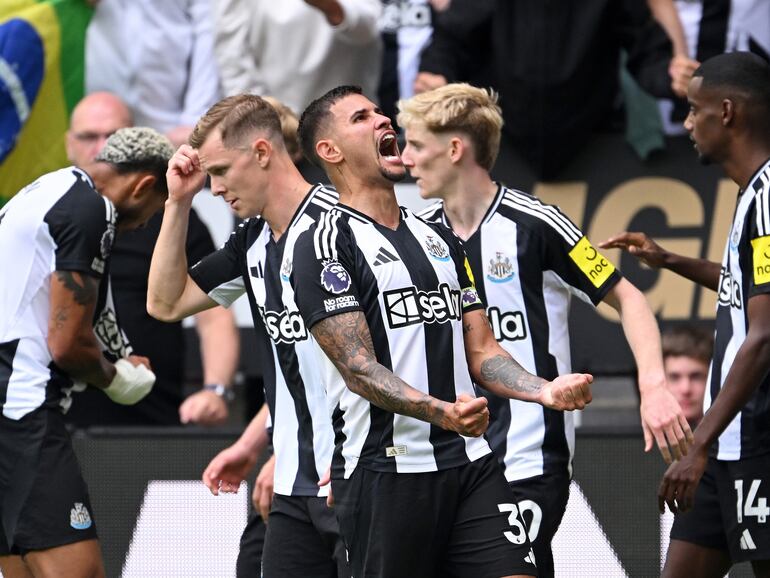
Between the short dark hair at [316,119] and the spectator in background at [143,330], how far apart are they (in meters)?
2.37

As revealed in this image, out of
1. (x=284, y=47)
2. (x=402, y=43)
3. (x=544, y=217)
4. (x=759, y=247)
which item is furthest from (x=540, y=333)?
(x=284, y=47)

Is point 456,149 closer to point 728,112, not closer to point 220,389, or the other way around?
point 728,112

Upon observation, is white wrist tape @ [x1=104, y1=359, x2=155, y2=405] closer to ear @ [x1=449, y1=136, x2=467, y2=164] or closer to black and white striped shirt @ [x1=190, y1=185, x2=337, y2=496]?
black and white striped shirt @ [x1=190, y1=185, x2=337, y2=496]

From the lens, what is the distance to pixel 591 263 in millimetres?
5746

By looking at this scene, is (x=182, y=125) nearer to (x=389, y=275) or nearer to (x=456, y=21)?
(x=456, y=21)

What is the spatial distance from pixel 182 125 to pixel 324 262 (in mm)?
3901

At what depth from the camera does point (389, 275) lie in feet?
15.8

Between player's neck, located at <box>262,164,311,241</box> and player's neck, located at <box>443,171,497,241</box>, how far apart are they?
2.70 ft

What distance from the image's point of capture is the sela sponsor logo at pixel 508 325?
5.84 metres

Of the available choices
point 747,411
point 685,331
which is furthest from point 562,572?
point 747,411

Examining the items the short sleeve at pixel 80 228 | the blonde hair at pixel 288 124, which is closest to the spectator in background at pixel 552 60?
the blonde hair at pixel 288 124

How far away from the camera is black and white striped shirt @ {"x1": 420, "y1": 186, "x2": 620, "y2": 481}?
577 cm

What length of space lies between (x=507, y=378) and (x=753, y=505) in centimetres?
125

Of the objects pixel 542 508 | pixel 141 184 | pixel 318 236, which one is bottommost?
pixel 542 508
